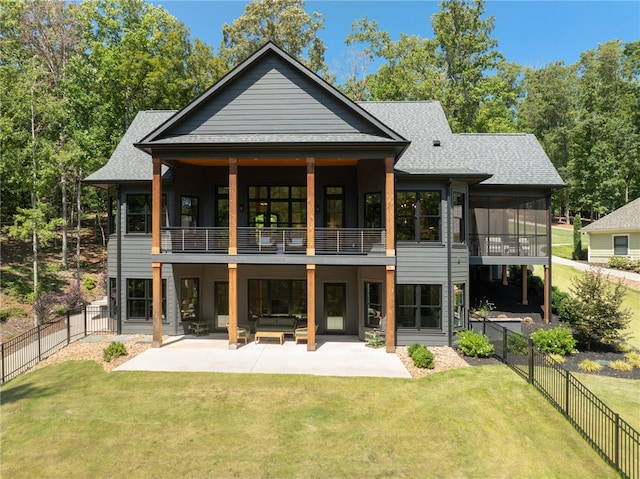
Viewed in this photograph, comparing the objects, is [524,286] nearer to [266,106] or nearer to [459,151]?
[459,151]

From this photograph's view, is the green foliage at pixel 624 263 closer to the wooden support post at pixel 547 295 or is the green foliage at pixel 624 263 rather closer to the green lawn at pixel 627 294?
the green lawn at pixel 627 294

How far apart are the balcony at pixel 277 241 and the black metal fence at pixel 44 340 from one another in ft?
16.0

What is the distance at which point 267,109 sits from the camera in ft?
49.4

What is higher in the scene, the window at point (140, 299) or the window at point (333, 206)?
the window at point (333, 206)

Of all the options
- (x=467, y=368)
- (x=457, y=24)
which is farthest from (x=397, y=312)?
(x=457, y=24)

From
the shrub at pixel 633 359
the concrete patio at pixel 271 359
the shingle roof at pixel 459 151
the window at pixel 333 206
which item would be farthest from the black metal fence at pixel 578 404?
the window at pixel 333 206

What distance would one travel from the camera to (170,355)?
44.9ft

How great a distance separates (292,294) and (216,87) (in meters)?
9.52

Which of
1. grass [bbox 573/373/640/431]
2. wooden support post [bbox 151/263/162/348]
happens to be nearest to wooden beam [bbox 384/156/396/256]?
grass [bbox 573/373/640/431]

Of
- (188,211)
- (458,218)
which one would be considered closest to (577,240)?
(458,218)

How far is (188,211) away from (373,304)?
9666mm

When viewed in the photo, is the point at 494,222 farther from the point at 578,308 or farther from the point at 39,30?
the point at 39,30

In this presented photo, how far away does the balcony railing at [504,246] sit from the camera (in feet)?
60.4

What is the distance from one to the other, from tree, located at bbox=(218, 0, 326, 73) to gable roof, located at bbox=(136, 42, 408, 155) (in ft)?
111
